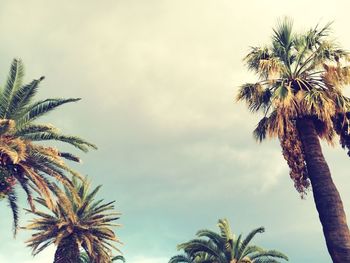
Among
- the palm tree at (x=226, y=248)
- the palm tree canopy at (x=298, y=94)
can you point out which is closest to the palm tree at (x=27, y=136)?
the palm tree canopy at (x=298, y=94)

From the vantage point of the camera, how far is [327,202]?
1377 cm

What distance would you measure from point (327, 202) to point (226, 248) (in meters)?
21.5

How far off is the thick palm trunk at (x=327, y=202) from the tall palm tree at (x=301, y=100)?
0.12 feet

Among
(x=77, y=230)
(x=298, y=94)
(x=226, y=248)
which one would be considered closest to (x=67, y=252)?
(x=77, y=230)

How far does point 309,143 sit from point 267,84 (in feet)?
11.8

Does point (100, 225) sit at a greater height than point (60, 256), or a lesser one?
greater

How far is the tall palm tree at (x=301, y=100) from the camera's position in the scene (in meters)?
15.9

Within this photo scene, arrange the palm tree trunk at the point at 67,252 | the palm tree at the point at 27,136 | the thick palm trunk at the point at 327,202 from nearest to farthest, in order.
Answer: the thick palm trunk at the point at 327,202 < the palm tree at the point at 27,136 < the palm tree trunk at the point at 67,252

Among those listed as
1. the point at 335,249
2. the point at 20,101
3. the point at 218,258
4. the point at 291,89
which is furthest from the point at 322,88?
the point at 218,258

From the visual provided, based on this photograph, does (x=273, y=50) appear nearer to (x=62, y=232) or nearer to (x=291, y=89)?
(x=291, y=89)

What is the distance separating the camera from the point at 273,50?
18.3m

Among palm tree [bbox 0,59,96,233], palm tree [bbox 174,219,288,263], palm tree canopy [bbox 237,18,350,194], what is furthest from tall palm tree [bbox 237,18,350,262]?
palm tree [bbox 174,219,288,263]

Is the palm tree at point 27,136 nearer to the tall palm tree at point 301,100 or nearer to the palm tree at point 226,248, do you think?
the tall palm tree at point 301,100

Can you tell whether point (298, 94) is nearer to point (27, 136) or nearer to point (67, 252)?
point (27, 136)
